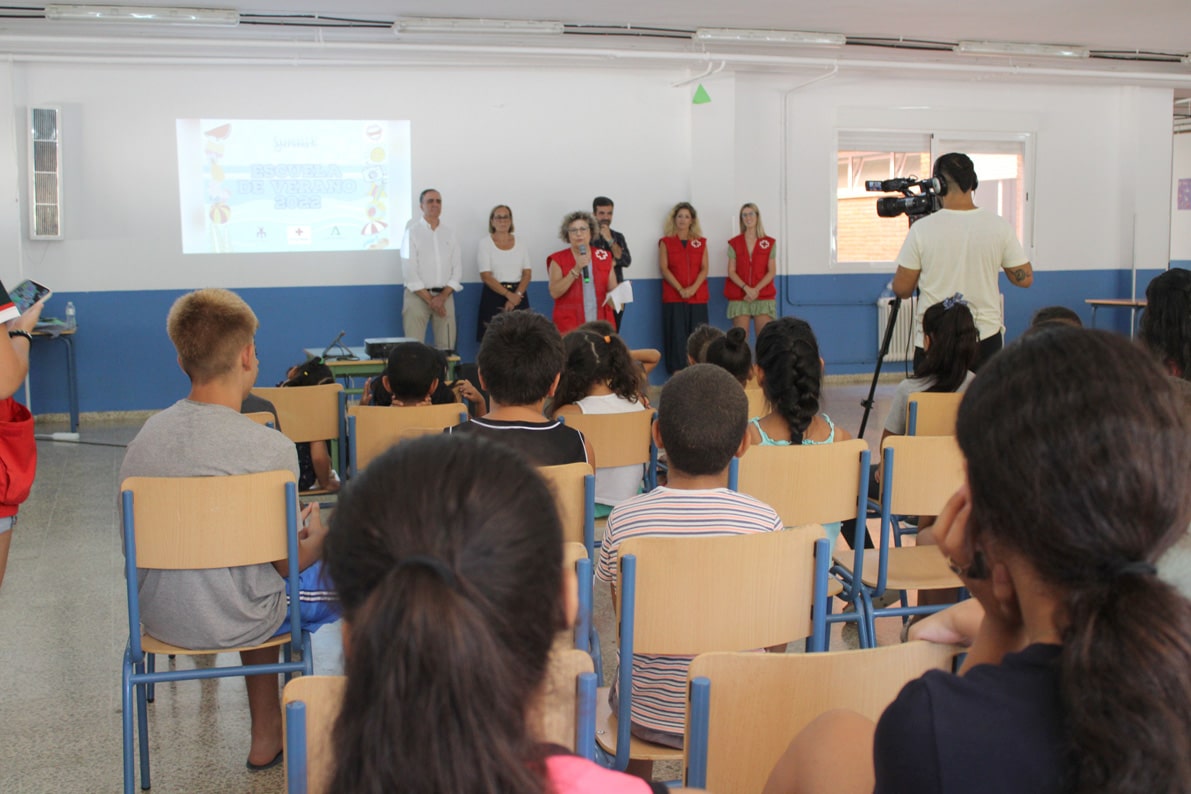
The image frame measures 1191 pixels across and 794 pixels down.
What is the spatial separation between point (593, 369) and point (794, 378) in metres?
0.83

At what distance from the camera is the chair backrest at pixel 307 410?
3.50 meters

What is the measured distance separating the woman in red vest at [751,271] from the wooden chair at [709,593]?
6.98 m

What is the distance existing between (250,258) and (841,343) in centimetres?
510

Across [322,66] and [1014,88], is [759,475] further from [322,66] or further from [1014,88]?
[1014,88]

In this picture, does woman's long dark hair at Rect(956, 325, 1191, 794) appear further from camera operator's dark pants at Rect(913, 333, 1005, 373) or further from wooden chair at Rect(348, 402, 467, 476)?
camera operator's dark pants at Rect(913, 333, 1005, 373)

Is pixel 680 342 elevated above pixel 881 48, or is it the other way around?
pixel 881 48

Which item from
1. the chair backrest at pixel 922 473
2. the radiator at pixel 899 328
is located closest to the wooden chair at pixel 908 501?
the chair backrest at pixel 922 473

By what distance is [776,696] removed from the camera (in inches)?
47.8

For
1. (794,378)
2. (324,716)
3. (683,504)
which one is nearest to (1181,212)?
(794,378)

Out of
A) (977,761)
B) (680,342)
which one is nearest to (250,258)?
(680,342)

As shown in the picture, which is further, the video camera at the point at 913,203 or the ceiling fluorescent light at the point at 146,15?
the ceiling fluorescent light at the point at 146,15

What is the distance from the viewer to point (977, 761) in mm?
853

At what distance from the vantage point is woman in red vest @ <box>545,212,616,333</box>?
7660 mm

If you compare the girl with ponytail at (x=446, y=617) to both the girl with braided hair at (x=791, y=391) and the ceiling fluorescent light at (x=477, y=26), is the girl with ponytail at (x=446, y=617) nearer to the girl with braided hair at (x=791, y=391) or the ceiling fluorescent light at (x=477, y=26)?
the girl with braided hair at (x=791, y=391)
